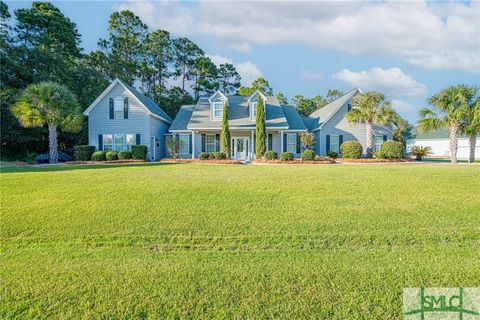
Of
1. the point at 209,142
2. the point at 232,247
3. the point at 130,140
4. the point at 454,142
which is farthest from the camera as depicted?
the point at 209,142

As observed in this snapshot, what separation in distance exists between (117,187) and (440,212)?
9.07m

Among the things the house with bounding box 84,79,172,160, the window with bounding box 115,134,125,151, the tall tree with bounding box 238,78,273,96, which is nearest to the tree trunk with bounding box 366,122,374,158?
the tall tree with bounding box 238,78,273,96

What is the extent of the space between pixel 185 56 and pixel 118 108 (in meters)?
19.2

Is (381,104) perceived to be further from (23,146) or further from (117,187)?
(23,146)

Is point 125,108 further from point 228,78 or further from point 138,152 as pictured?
point 228,78

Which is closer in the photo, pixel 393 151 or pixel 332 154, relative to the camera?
pixel 393 151

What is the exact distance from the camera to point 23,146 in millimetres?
23781

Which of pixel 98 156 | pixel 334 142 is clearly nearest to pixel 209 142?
pixel 98 156

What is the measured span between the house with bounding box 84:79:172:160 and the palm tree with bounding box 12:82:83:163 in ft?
10.00

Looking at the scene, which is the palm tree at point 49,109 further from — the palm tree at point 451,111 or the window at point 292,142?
the palm tree at point 451,111

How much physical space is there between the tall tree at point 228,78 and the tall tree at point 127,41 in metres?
11.1

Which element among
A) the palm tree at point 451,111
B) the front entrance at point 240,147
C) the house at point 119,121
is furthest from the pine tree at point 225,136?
the palm tree at point 451,111

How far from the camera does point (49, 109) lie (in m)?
18.4

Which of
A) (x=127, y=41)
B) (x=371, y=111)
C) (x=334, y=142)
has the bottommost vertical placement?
(x=334, y=142)
